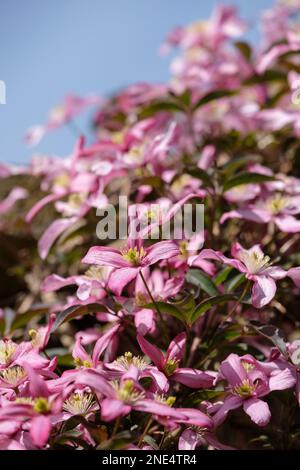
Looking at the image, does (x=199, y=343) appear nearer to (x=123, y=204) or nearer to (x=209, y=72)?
(x=123, y=204)

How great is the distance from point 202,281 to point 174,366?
0.17m

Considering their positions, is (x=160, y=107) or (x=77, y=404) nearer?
(x=77, y=404)

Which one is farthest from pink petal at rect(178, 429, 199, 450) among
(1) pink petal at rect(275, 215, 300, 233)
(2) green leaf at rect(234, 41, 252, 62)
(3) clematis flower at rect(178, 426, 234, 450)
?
(2) green leaf at rect(234, 41, 252, 62)

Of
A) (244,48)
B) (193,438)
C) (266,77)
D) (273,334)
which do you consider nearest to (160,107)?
(266,77)

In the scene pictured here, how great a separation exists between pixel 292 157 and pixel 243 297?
2.15 feet

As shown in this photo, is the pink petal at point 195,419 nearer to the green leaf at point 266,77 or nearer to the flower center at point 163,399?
the flower center at point 163,399

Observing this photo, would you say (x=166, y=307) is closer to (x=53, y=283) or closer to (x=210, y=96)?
(x=53, y=283)

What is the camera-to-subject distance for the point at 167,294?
2.64 feet

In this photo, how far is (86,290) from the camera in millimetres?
793

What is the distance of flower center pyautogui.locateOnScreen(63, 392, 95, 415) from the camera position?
2.16ft

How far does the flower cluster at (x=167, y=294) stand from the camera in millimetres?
653

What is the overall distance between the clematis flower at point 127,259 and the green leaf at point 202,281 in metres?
0.13

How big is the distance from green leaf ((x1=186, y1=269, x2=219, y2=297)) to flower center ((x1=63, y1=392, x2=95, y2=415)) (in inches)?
9.6

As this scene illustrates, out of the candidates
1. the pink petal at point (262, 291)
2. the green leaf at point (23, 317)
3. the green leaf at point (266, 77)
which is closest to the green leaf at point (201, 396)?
the pink petal at point (262, 291)
